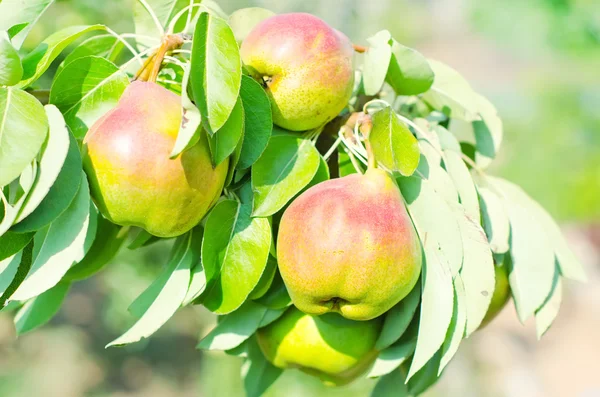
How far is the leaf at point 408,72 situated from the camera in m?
0.83

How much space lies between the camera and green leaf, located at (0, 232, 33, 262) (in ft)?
2.20

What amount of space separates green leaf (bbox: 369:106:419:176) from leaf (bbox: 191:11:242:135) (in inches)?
6.5

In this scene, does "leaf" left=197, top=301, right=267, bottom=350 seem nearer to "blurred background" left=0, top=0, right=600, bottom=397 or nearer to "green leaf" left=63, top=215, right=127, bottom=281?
"green leaf" left=63, top=215, right=127, bottom=281

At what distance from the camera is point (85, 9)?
1.92m

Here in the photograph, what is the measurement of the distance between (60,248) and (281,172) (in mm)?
230

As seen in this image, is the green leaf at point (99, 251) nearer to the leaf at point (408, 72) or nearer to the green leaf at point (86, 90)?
the green leaf at point (86, 90)

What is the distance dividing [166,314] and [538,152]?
518cm

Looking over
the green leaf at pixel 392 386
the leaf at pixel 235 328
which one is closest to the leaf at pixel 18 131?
the leaf at pixel 235 328

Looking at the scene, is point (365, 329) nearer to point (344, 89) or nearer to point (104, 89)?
point (344, 89)

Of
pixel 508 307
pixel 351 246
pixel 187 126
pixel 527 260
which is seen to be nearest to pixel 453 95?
pixel 527 260

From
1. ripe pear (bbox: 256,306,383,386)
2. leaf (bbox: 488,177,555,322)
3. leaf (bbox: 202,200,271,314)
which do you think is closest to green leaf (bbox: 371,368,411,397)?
ripe pear (bbox: 256,306,383,386)

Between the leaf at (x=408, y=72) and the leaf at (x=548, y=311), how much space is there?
1.01 feet

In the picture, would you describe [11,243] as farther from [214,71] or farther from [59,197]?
[214,71]

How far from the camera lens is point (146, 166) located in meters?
0.65
